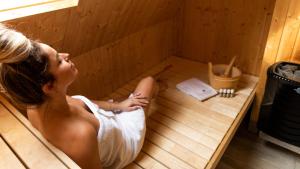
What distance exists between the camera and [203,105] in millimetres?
1837

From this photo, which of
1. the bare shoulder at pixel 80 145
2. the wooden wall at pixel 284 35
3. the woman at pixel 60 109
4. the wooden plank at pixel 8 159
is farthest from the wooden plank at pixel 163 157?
Answer: the wooden wall at pixel 284 35

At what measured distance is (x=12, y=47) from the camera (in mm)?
764

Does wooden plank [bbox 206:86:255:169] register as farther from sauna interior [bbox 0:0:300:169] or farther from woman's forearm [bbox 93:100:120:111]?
woman's forearm [bbox 93:100:120:111]

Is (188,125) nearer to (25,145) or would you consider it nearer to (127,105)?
(127,105)

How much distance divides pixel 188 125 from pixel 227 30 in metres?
1.05

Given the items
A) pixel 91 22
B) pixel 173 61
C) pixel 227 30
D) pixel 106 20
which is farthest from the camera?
pixel 173 61

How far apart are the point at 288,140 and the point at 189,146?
0.77 meters

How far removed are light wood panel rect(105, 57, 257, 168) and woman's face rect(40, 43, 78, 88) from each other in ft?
2.10

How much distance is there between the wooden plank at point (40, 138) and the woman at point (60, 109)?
0.07ft

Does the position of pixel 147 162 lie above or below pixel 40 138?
below

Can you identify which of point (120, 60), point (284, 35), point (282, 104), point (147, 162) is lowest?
point (147, 162)

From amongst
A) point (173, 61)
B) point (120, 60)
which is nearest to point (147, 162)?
point (120, 60)

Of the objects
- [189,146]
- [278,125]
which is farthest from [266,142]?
[189,146]

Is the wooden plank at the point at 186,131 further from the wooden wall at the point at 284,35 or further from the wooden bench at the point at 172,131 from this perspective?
the wooden wall at the point at 284,35
